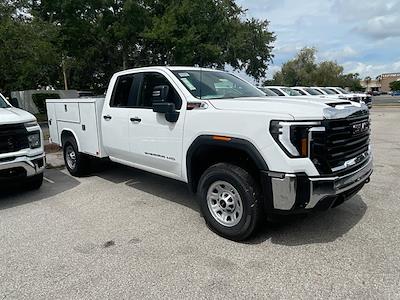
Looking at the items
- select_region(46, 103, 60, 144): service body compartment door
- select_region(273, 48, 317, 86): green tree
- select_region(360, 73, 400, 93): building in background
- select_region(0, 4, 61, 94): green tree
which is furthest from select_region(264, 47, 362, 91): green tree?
select_region(360, 73, 400, 93): building in background

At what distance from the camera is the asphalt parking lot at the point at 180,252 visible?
3141mm

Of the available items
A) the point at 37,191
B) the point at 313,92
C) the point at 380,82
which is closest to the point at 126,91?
the point at 37,191

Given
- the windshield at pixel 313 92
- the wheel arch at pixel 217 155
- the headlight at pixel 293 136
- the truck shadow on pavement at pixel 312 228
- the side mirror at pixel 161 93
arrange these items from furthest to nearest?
the windshield at pixel 313 92 < the side mirror at pixel 161 93 < the truck shadow on pavement at pixel 312 228 < the wheel arch at pixel 217 155 < the headlight at pixel 293 136

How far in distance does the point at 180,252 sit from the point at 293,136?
65.6 inches

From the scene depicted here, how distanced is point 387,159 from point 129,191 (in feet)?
19.2

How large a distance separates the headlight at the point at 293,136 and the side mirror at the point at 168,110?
1.46 meters

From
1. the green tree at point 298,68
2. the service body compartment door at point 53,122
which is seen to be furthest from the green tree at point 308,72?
the service body compartment door at point 53,122

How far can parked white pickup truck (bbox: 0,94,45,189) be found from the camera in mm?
5422

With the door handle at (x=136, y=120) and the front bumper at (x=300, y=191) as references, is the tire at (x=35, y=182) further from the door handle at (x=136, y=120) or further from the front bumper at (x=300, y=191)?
the front bumper at (x=300, y=191)

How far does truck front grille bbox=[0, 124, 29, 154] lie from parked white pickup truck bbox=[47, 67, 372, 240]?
1370mm

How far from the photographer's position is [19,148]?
5.62 m

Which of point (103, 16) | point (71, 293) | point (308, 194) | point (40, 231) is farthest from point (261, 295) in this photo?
point (103, 16)

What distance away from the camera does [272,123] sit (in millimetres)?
3537

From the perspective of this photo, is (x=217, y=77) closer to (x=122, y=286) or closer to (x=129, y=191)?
(x=129, y=191)
